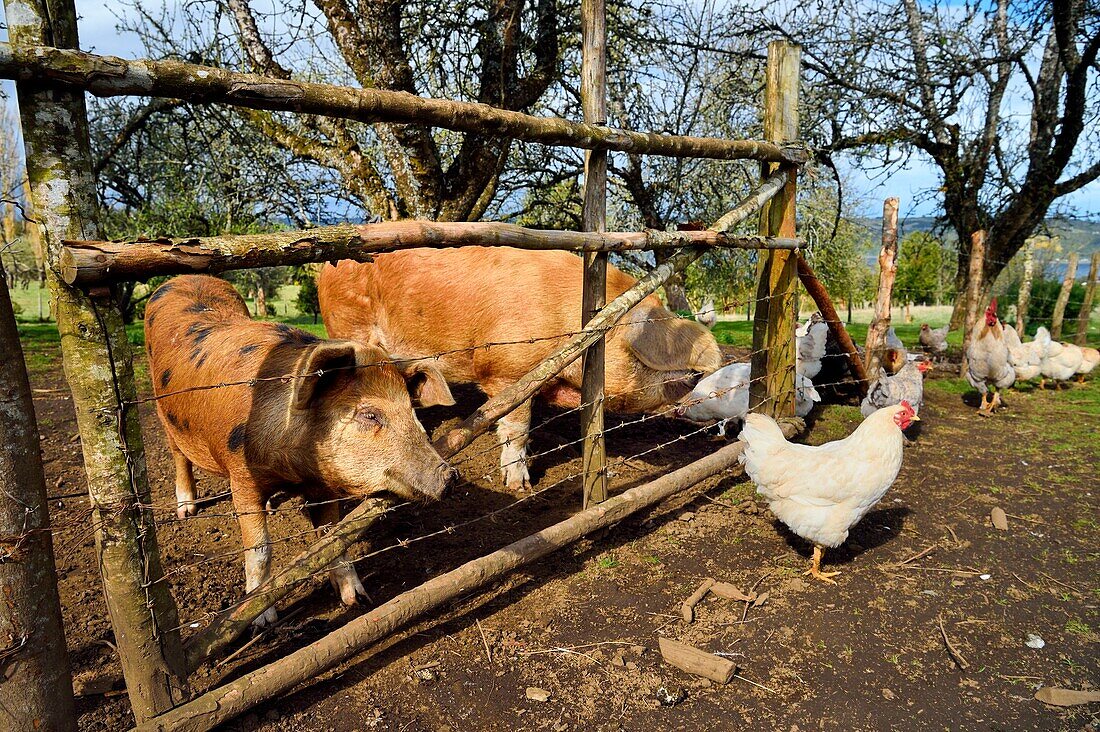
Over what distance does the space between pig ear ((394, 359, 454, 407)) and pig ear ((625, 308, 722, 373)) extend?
7.01 feet

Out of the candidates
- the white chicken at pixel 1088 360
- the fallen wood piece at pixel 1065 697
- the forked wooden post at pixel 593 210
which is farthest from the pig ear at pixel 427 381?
the white chicken at pixel 1088 360

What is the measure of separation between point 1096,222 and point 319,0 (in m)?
16.2

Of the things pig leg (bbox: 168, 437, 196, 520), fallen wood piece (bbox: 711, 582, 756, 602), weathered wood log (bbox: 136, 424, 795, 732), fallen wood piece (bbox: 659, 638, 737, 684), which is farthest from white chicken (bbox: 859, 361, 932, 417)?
pig leg (bbox: 168, 437, 196, 520)

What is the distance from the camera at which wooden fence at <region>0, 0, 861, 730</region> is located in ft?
6.33

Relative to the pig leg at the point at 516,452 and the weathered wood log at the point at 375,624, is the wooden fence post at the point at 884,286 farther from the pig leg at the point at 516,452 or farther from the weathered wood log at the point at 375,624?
the weathered wood log at the point at 375,624

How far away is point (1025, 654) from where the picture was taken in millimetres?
3102

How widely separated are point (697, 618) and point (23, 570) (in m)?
2.88

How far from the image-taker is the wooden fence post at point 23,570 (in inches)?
75.9

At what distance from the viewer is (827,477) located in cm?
382

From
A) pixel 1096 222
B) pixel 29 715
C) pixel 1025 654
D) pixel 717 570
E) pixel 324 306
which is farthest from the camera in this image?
pixel 1096 222

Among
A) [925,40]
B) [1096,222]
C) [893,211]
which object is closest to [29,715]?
[893,211]

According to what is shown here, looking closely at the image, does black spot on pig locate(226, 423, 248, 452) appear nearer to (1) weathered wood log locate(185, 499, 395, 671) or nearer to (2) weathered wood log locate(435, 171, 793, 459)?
(1) weathered wood log locate(185, 499, 395, 671)

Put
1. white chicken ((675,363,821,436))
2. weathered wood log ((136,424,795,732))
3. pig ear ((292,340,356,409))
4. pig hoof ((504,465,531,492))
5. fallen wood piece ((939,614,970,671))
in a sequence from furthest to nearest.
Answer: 1. white chicken ((675,363,821,436))
2. pig hoof ((504,465,531,492))
3. fallen wood piece ((939,614,970,671))
4. pig ear ((292,340,356,409))
5. weathered wood log ((136,424,795,732))

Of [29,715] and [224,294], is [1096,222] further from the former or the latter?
[29,715]
